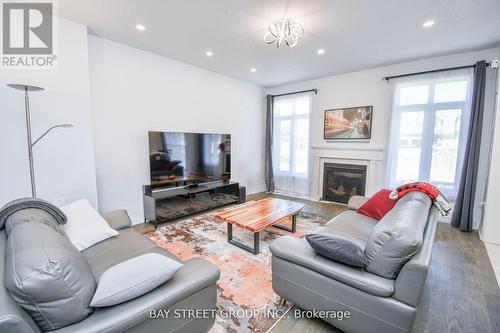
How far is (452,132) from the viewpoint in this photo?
351 cm

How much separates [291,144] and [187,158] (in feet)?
8.53

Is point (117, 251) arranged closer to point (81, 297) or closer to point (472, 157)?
point (81, 297)

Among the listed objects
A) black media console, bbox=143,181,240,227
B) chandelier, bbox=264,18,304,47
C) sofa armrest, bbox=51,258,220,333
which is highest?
chandelier, bbox=264,18,304,47

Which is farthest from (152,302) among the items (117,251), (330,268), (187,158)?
(187,158)

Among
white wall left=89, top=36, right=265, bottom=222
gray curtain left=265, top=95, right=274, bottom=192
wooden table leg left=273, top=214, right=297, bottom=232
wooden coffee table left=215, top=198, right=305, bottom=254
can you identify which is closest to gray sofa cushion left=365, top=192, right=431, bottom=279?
wooden coffee table left=215, top=198, right=305, bottom=254

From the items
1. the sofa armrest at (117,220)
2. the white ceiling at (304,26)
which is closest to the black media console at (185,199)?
the sofa armrest at (117,220)

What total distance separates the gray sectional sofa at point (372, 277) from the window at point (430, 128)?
2.65m

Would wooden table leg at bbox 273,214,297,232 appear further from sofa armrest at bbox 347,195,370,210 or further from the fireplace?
the fireplace

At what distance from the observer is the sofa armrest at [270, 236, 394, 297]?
1.26 m

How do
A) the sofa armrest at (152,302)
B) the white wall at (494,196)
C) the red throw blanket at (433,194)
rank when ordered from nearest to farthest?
the sofa armrest at (152,302) < the red throw blanket at (433,194) < the white wall at (494,196)

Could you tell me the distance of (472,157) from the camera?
3.26m

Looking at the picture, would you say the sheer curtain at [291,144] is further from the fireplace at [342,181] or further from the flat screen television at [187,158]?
the flat screen television at [187,158]

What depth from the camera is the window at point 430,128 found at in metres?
3.46

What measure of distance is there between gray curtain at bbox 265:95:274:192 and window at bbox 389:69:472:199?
8.39 ft
